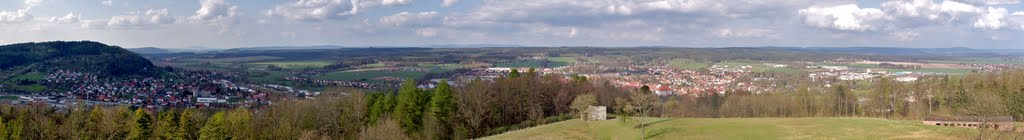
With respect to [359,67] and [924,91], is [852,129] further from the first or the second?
[359,67]

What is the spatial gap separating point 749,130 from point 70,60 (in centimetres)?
11274

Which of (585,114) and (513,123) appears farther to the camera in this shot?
(513,123)

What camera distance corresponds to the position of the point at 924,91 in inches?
2361

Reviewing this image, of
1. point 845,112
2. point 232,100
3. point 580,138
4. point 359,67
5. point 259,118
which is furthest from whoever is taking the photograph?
point 359,67

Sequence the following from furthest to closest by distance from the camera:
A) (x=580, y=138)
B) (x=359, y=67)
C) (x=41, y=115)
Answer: (x=359, y=67)
(x=41, y=115)
(x=580, y=138)

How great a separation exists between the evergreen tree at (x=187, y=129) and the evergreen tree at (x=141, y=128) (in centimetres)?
169

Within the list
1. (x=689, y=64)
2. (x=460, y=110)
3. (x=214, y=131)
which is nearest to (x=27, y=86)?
(x=460, y=110)

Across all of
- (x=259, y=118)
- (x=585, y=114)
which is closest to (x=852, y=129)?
(x=585, y=114)

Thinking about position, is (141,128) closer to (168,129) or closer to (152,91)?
(168,129)

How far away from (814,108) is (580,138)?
1305 inches

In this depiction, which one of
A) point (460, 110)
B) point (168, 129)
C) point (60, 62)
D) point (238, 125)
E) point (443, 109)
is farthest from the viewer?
point (60, 62)

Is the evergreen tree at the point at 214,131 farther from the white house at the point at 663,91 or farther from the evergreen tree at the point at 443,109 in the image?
the white house at the point at 663,91

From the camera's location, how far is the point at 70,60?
117 metres

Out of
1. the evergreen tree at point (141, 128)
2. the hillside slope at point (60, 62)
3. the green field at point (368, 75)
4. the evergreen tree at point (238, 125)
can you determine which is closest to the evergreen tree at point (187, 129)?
the evergreen tree at point (141, 128)
